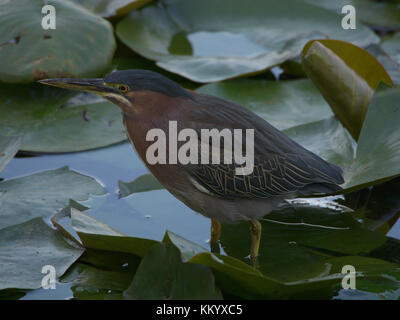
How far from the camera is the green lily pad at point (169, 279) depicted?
8.25 ft

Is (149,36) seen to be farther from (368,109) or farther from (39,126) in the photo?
(368,109)

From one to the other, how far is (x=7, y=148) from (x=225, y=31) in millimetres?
2548

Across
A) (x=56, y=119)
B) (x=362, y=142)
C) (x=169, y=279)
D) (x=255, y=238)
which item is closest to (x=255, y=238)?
(x=255, y=238)

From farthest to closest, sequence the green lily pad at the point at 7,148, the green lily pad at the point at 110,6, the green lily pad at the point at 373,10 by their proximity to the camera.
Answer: the green lily pad at the point at 373,10 < the green lily pad at the point at 110,6 < the green lily pad at the point at 7,148

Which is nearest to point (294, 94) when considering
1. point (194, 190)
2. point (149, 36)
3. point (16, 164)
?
point (149, 36)

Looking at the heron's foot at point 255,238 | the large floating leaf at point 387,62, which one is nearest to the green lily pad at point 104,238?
the heron's foot at point 255,238

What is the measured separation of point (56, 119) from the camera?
4.02 metres

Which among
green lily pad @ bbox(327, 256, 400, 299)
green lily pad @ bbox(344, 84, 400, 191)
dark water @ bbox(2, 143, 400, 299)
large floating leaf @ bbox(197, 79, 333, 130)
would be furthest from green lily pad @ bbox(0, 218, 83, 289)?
large floating leaf @ bbox(197, 79, 333, 130)

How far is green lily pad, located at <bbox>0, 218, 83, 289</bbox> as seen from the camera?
8.80 ft

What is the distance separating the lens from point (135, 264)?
2924 mm

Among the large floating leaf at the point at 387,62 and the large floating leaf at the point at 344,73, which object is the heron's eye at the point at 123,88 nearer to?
the large floating leaf at the point at 344,73

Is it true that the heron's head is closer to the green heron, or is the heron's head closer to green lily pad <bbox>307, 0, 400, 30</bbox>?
the green heron

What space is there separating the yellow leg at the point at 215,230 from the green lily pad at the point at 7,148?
3.55ft
